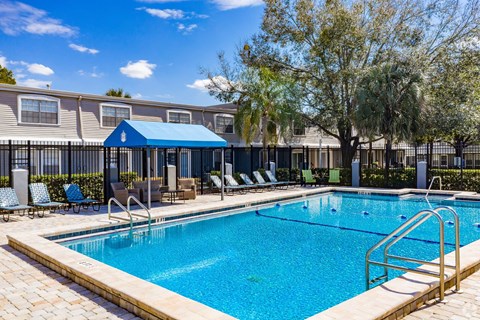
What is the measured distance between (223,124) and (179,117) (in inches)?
147

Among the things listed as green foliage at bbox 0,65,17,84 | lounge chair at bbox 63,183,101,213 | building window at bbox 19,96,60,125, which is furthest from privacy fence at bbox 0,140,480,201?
green foliage at bbox 0,65,17,84

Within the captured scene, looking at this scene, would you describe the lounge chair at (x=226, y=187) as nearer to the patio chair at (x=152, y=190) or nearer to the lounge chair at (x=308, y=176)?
the patio chair at (x=152, y=190)

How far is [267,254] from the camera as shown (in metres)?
8.16

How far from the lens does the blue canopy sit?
12.1 metres

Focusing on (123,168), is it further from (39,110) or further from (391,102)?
(391,102)

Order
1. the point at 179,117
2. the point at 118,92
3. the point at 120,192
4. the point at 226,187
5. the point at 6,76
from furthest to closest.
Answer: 1. the point at 118,92
2. the point at 6,76
3. the point at 179,117
4. the point at 226,187
5. the point at 120,192

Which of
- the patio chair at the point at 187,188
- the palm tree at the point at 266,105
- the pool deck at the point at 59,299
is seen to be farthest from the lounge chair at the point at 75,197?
the palm tree at the point at 266,105

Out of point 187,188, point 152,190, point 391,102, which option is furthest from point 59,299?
point 391,102

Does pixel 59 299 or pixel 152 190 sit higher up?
pixel 152 190

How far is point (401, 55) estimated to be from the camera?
20453 mm

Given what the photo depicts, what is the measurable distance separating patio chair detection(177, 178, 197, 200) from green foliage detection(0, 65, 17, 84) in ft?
87.8

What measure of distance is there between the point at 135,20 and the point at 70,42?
7.27m

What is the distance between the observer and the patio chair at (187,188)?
594 inches

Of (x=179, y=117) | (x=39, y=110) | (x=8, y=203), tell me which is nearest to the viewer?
(x=8, y=203)
